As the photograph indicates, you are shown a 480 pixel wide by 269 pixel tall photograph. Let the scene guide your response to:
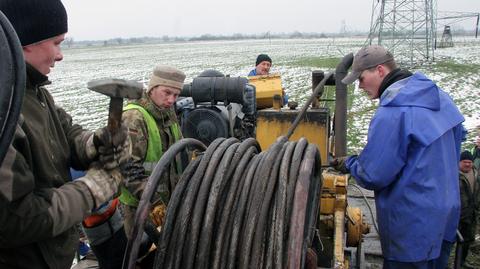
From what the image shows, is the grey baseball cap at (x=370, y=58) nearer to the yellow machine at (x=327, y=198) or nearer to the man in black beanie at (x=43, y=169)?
the yellow machine at (x=327, y=198)

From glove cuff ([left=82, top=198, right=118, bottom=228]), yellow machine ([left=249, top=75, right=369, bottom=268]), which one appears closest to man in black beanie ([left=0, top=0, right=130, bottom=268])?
glove cuff ([left=82, top=198, right=118, bottom=228])

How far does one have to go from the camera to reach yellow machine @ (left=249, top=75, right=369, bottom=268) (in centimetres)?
301

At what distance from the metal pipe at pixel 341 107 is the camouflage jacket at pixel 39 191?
2219mm

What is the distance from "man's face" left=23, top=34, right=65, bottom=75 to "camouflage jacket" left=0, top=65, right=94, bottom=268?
31 mm

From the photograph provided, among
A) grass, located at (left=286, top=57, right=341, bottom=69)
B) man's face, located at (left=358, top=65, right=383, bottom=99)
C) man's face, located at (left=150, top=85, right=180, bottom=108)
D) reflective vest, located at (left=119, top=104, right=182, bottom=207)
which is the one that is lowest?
reflective vest, located at (left=119, top=104, right=182, bottom=207)

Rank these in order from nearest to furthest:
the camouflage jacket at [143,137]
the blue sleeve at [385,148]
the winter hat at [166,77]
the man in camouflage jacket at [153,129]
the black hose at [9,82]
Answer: the black hose at [9,82] → the blue sleeve at [385,148] → the camouflage jacket at [143,137] → the man in camouflage jacket at [153,129] → the winter hat at [166,77]

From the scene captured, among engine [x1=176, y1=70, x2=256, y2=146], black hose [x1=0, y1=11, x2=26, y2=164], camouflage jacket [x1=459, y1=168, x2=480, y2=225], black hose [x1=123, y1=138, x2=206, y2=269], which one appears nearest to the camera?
black hose [x1=0, y1=11, x2=26, y2=164]

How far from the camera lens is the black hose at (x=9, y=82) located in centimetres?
100

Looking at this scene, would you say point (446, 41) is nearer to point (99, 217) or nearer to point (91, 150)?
point (99, 217)

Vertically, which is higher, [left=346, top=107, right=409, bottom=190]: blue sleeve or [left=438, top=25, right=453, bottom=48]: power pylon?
[left=438, top=25, right=453, bottom=48]: power pylon

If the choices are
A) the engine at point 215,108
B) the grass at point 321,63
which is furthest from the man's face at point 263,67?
the grass at point 321,63

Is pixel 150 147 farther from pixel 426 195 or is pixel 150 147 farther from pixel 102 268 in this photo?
pixel 426 195

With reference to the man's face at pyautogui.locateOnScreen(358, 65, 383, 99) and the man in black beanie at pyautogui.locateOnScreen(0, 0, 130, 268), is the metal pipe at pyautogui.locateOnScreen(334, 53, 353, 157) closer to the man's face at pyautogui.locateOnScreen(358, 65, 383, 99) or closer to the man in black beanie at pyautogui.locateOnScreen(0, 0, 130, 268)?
the man's face at pyautogui.locateOnScreen(358, 65, 383, 99)

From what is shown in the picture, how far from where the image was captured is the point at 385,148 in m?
2.65
